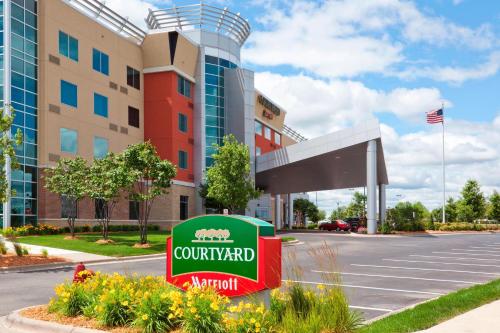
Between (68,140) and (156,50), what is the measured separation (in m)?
14.1

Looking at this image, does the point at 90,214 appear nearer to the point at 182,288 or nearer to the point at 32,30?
the point at 32,30

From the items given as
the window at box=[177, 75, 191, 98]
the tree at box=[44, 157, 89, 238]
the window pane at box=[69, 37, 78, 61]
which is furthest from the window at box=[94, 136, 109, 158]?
the tree at box=[44, 157, 89, 238]

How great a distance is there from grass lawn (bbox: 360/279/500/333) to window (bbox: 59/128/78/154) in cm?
3232

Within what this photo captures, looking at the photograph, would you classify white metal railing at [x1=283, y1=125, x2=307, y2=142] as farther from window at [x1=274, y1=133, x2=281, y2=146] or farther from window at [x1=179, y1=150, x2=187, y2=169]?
window at [x1=179, y1=150, x2=187, y2=169]

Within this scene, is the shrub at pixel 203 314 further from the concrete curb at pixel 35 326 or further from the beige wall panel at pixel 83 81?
the beige wall panel at pixel 83 81

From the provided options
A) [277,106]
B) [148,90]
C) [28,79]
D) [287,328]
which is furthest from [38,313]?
[277,106]

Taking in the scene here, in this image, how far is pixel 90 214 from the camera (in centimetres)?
4106

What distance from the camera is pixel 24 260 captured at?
20375 mm

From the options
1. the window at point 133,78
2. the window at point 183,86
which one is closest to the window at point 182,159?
the window at point 183,86

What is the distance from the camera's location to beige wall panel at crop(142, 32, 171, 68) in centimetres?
4872

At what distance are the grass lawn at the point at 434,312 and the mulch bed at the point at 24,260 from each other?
14.9 metres

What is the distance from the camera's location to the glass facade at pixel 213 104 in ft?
175

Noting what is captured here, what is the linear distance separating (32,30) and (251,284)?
112ft

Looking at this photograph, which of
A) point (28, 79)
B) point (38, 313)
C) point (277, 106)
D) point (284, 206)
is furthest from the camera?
point (284, 206)
